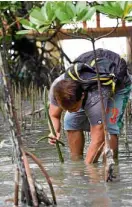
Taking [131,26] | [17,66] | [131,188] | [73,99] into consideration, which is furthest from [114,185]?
[17,66]

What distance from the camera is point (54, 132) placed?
5914mm

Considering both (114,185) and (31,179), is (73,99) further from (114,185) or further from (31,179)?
(31,179)

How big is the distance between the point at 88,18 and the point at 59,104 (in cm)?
102

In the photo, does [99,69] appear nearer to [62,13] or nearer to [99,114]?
[99,114]

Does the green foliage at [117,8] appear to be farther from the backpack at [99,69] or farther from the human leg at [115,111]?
the human leg at [115,111]

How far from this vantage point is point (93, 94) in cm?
591

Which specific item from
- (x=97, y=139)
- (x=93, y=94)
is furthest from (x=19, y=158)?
(x=93, y=94)

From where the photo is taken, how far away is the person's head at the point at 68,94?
5.60 metres

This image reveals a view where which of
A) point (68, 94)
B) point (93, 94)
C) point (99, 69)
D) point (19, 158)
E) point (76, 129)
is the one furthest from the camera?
point (76, 129)

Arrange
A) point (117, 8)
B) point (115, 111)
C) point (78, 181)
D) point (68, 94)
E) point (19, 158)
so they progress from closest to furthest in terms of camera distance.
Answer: point (19, 158), point (117, 8), point (78, 181), point (68, 94), point (115, 111)

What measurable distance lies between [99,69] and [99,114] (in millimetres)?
374

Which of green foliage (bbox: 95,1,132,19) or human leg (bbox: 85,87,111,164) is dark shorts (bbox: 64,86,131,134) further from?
green foliage (bbox: 95,1,132,19)

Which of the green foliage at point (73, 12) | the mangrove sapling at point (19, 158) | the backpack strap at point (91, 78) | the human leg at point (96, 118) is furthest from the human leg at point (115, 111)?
the mangrove sapling at point (19, 158)

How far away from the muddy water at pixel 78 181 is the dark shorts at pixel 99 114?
1.10 feet
